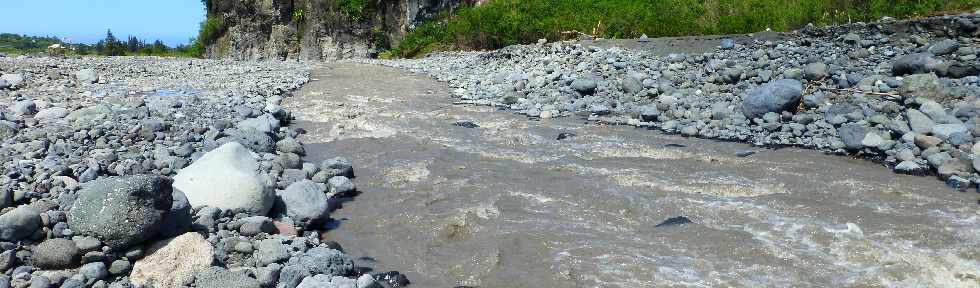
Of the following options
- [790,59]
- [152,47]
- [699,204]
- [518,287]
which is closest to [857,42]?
[790,59]

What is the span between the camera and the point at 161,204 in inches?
146

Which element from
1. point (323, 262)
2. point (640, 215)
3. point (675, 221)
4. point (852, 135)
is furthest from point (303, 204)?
point (852, 135)

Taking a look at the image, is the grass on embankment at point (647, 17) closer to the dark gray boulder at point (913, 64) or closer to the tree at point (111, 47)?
the dark gray boulder at point (913, 64)

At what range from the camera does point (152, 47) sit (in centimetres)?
4447

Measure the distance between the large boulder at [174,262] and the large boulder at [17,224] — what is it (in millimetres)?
563

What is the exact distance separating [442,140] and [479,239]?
327 cm

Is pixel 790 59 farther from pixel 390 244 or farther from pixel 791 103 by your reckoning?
pixel 390 244

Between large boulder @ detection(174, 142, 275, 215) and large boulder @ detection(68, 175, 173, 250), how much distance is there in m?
0.64

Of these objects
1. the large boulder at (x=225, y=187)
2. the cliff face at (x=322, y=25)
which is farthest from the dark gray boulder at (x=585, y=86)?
the cliff face at (x=322, y=25)

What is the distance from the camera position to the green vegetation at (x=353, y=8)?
103ft

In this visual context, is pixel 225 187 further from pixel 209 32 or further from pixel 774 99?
pixel 209 32

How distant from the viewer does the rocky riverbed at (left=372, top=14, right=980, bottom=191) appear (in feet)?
21.1

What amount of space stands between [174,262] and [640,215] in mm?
2955

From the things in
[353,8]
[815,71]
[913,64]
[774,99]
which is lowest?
[774,99]
